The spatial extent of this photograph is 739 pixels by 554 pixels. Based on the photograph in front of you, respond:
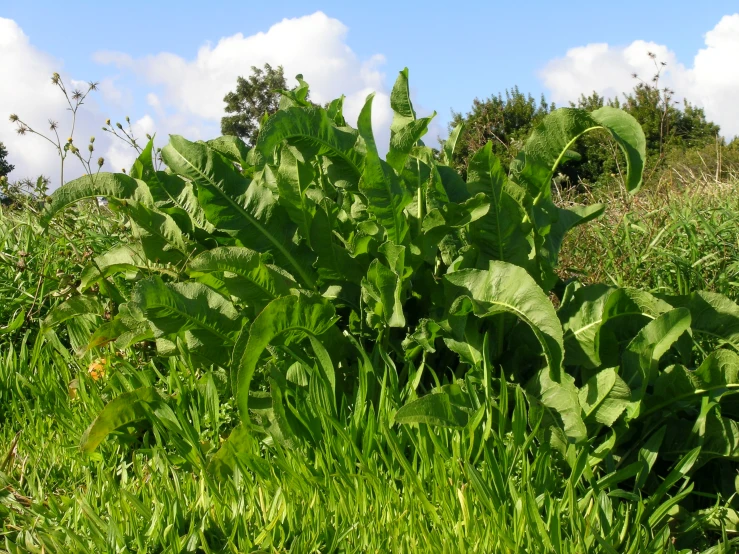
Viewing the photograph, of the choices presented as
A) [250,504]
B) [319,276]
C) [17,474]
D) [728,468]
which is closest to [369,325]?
[319,276]

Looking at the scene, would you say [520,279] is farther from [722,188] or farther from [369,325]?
[722,188]

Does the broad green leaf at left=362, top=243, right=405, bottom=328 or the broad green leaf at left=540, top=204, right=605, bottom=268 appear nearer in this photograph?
the broad green leaf at left=362, top=243, right=405, bottom=328

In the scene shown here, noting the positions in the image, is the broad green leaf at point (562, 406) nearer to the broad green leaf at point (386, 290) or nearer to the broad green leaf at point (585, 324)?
the broad green leaf at point (585, 324)

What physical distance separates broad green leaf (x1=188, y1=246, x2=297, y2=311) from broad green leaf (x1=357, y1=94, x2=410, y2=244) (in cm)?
40

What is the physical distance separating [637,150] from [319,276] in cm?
117

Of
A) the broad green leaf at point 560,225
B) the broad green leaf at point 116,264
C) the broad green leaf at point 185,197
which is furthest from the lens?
the broad green leaf at point 116,264

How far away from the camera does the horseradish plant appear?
223cm

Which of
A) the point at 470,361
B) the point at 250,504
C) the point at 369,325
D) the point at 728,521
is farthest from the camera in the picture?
the point at 369,325

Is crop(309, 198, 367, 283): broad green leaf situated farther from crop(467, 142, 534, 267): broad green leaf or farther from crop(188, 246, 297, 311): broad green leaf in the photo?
crop(467, 142, 534, 267): broad green leaf

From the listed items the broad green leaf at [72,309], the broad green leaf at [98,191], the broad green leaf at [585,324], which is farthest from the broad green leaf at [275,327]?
Result: the broad green leaf at [72,309]

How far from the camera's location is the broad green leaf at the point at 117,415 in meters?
2.63

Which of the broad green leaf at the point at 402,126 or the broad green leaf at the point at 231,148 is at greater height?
the broad green leaf at the point at 231,148

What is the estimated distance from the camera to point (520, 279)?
2.17m

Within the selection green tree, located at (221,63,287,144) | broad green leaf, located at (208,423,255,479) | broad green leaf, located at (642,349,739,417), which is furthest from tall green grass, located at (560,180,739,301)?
green tree, located at (221,63,287,144)
